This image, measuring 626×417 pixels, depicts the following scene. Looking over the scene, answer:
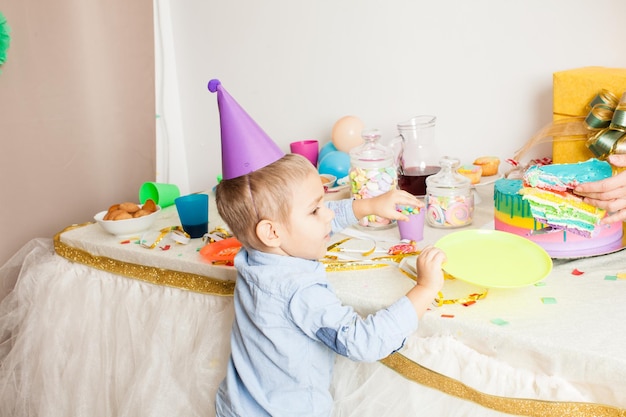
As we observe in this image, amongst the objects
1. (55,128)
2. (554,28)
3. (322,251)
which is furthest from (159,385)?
(554,28)

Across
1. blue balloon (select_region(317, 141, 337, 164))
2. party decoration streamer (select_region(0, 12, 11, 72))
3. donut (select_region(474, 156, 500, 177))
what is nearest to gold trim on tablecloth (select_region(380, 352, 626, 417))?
donut (select_region(474, 156, 500, 177))

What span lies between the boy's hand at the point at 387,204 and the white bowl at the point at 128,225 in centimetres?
54

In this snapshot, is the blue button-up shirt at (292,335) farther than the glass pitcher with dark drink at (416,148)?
No

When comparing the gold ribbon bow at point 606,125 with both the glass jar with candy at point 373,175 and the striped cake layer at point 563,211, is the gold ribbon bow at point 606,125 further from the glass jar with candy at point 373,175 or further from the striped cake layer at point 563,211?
the glass jar with candy at point 373,175

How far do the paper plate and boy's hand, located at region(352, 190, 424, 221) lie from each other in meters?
0.12

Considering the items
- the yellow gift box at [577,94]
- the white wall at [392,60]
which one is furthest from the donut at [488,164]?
the yellow gift box at [577,94]

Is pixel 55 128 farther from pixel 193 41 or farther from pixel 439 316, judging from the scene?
pixel 439 316

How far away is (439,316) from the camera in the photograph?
2.72ft

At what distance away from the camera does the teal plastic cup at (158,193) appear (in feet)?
5.09

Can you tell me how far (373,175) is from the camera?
119 centimetres

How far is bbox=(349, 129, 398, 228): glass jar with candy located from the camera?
119 cm

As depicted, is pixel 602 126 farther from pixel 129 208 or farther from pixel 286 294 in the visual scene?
pixel 129 208

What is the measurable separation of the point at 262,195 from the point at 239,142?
9 cm

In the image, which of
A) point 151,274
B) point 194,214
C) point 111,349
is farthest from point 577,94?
point 111,349
